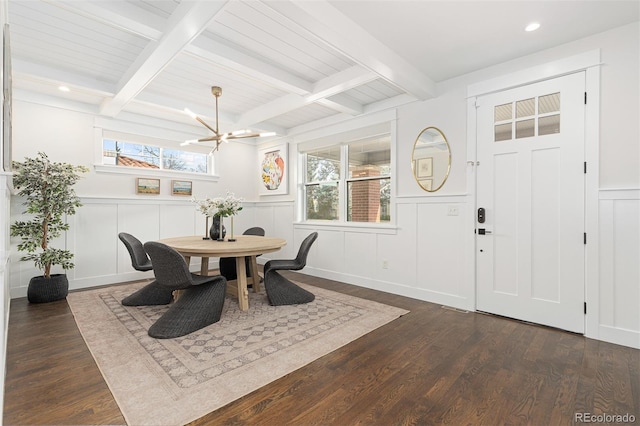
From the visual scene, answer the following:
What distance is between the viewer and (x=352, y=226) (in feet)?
15.3

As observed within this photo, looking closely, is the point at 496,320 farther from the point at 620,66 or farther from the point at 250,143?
the point at 250,143

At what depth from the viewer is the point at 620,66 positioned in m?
2.60

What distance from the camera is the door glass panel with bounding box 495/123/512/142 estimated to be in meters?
3.20

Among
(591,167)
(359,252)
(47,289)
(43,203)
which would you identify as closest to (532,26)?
(591,167)

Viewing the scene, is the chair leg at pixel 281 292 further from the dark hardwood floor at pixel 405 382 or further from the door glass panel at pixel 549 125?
the door glass panel at pixel 549 125

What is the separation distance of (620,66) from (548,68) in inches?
20.3

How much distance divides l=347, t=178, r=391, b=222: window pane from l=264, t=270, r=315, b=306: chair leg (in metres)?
1.60

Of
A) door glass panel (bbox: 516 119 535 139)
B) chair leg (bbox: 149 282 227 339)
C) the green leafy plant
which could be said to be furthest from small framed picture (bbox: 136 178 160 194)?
door glass panel (bbox: 516 119 535 139)

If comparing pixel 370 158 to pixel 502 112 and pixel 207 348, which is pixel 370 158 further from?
pixel 207 348

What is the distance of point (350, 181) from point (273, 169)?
1825 millimetres

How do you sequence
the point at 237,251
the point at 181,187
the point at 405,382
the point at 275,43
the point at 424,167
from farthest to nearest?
1. the point at 181,187
2. the point at 424,167
3. the point at 237,251
4. the point at 275,43
5. the point at 405,382

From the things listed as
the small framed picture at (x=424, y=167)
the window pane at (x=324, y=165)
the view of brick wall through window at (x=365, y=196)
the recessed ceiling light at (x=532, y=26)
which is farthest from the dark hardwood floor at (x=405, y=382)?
the window pane at (x=324, y=165)

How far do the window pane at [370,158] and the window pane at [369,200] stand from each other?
136 millimetres

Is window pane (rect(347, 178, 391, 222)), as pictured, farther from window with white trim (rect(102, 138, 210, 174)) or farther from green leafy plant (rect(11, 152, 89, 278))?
green leafy plant (rect(11, 152, 89, 278))
